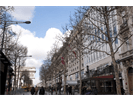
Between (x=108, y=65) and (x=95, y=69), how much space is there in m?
8.15

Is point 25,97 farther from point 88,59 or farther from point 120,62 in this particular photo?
point 88,59

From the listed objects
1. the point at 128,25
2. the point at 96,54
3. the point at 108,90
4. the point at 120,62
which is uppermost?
the point at 128,25

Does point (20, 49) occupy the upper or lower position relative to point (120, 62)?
upper

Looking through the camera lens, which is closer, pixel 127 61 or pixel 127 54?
pixel 127 61

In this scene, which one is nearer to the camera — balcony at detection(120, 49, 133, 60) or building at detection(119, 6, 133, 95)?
balcony at detection(120, 49, 133, 60)

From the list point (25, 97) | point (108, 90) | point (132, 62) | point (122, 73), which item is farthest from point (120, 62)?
point (25, 97)

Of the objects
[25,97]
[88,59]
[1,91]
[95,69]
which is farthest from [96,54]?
[25,97]

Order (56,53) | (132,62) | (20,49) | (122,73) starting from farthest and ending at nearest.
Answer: (56,53)
(20,49)
(122,73)
(132,62)

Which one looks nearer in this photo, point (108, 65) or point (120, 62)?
point (120, 62)

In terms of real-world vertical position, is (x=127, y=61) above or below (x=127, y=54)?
below

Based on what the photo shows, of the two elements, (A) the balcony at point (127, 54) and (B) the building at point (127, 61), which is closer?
(A) the balcony at point (127, 54)

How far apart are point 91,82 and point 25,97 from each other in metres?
19.4

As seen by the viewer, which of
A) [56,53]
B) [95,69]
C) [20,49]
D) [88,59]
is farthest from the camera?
[88,59]

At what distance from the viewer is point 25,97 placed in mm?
8719
